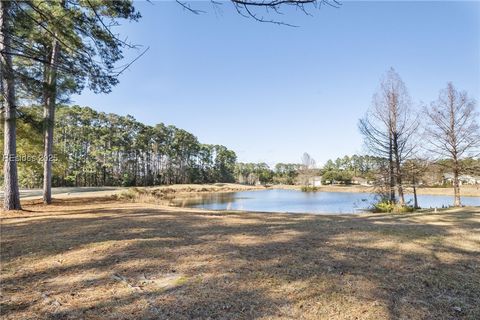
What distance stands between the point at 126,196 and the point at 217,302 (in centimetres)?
1392

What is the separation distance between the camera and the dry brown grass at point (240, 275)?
2.38 meters

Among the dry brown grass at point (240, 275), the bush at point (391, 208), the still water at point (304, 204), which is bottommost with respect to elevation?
the still water at point (304, 204)

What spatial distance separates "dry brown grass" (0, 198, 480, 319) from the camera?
2.38 meters

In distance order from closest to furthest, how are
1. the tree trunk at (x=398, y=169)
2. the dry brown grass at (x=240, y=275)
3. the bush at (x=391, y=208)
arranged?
1. the dry brown grass at (x=240, y=275)
2. the bush at (x=391, y=208)
3. the tree trunk at (x=398, y=169)

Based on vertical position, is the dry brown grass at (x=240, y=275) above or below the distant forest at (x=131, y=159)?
Answer: below

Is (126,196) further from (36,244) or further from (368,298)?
(368,298)

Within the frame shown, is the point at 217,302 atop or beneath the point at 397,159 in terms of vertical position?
beneath

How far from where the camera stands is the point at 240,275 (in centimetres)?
302

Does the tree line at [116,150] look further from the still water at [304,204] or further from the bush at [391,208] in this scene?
the bush at [391,208]

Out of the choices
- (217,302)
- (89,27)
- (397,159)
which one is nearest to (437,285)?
(217,302)

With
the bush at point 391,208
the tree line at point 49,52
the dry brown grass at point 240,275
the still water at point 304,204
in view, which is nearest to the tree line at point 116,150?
the still water at point 304,204

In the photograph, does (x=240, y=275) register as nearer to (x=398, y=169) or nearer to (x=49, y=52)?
(x=49, y=52)

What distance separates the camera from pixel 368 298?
2.54 meters

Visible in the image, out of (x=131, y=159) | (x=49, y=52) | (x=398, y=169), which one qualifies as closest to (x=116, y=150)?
(x=131, y=159)
